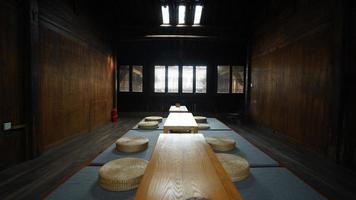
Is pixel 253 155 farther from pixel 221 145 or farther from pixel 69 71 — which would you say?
pixel 69 71

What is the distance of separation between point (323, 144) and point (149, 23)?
20.4 ft

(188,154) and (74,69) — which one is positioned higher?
(74,69)

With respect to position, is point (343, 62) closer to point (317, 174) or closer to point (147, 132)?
point (317, 174)

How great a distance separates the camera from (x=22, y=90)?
10.7 feet


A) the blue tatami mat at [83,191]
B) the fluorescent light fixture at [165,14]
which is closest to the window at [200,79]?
→ the fluorescent light fixture at [165,14]

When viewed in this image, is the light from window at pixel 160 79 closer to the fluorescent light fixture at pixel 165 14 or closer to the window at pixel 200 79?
the window at pixel 200 79

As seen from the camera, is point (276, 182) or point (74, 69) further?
point (74, 69)

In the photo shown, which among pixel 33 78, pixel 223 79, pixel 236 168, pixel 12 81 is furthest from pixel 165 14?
pixel 236 168

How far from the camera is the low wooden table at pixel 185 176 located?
3.26 ft

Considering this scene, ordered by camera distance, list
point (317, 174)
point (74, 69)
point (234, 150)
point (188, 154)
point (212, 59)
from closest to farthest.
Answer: point (188, 154) → point (234, 150) → point (317, 174) → point (74, 69) → point (212, 59)

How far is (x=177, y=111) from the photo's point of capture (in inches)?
200

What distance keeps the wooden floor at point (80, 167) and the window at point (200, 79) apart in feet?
16.0

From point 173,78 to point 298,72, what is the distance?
5.64 meters

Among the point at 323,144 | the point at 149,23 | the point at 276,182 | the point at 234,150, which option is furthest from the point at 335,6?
the point at 149,23
